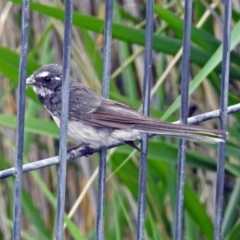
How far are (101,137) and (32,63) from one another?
51 centimetres

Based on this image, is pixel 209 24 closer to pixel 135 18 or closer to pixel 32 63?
pixel 135 18

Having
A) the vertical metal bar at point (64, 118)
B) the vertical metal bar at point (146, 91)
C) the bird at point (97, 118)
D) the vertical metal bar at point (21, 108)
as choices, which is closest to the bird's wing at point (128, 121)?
the bird at point (97, 118)

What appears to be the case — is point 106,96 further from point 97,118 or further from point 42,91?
point 42,91

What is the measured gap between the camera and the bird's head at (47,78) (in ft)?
8.55

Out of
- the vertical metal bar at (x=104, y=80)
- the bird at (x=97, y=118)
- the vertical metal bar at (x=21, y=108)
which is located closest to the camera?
the vertical metal bar at (x=21, y=108)

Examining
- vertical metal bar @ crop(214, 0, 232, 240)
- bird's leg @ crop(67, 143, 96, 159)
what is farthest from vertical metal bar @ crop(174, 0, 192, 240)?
bird's leg @ crop(67, 143, 96, 159)

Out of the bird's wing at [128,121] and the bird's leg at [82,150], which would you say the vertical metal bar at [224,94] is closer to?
the bird's wing at [128,121]

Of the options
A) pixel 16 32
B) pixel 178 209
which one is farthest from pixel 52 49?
pixel 178 209

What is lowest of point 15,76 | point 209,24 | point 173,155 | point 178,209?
point 178,209

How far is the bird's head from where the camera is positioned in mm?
2605

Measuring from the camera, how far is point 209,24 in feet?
10.7

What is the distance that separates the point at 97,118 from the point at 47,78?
24 centimetres

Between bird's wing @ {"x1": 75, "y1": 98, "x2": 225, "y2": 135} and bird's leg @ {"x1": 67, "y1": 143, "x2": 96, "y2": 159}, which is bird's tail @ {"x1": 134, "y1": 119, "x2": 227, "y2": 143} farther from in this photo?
bird's leg @ {"x1": 67, "y1": 143, "x2": 96, "y2": 159}

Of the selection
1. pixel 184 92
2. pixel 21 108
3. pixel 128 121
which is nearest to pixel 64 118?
pixel 21 108
